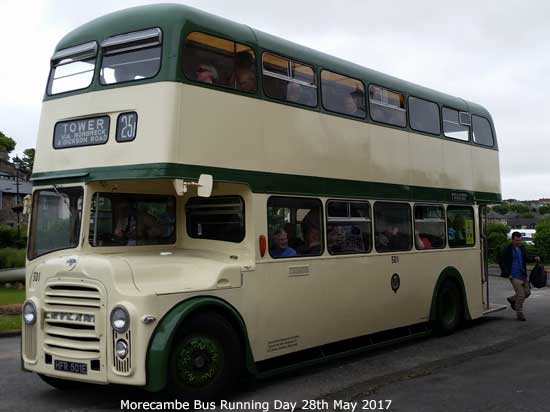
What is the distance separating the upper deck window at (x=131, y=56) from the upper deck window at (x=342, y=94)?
271cm

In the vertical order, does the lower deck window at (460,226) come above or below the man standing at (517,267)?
above

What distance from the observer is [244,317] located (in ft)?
23.0

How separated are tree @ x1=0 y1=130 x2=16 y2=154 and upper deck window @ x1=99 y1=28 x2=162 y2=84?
34.2 meters

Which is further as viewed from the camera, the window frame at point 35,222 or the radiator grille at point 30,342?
the window frame at point 35,222

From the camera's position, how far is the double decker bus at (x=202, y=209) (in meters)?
6.23

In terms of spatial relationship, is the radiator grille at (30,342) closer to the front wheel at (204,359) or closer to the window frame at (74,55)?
the front wheel at (204,359)

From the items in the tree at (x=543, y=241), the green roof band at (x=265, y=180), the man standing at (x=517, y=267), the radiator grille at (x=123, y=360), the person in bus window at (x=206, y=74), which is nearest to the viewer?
the radiator grille at (x=123, y=360)

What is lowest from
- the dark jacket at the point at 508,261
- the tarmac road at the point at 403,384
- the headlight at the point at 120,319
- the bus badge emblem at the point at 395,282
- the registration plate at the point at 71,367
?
the tarmac road at the point at 403,384

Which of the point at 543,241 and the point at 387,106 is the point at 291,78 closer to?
the point at 387,106

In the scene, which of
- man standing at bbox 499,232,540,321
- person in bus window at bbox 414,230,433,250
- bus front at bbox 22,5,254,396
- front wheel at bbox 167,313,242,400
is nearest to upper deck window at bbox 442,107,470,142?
person in bus window at bbox 414,230,433,250

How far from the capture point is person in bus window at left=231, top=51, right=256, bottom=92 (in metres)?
7.30

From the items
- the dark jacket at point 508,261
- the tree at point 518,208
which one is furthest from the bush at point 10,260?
the tree at point 518,208

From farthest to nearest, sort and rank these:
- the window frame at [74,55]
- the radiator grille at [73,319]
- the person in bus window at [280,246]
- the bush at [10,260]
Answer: the bush at [10,260], the person in bus window at [280,246], the window frame at [74,55], the radiator grille at [73,319]

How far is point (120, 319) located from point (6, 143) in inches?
1412
